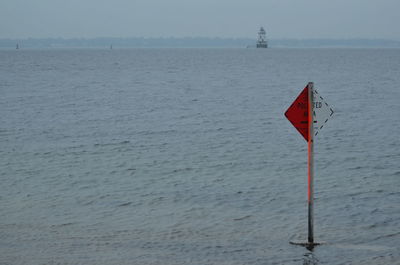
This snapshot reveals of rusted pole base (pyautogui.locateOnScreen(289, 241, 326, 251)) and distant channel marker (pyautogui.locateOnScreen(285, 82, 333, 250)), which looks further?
rusted pole base (pyautogui.locateOnScreen(289, 241, 326, 251))

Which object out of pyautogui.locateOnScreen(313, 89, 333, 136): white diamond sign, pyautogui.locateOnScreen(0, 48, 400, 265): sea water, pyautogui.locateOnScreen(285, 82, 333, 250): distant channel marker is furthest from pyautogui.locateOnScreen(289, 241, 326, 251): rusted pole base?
pyautogui.locateOnScreen(313, 89, 333, 136): white diamond sign

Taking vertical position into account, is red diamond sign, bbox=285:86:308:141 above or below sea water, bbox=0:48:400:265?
above

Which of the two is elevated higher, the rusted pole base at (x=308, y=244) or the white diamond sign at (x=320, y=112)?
the white diamond sign at (x=320, y=112)

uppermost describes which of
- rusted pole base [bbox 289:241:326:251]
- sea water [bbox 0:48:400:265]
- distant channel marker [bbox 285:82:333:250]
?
distant channel marker [bbox 285:82:333:250]

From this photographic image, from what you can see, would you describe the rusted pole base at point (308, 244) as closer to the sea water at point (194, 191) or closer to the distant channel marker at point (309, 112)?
the sea water at point (194, 191)

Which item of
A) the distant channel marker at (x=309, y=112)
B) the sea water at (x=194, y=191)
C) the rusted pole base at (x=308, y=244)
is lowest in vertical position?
the sea water at (x=194, y=191)

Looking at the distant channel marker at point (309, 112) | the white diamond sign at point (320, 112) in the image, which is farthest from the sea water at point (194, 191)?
the white diamond sign at point (320, 112)

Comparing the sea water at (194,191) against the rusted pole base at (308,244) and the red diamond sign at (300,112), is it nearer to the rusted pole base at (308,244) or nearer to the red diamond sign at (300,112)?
the rusted pole base at (308,244)

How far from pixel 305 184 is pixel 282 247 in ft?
21.9

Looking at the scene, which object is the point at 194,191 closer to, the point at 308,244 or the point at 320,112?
the point at 308,244

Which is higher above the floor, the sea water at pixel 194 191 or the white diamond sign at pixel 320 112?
the white diamond sign at pixel 320 112

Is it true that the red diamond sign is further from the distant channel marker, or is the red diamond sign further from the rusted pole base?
the rusted pole base

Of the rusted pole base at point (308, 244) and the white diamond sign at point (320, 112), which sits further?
the rusted pole base at point (308, 244)

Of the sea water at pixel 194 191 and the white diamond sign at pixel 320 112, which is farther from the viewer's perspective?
the sea water at pixel 194 191
